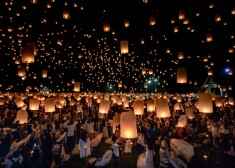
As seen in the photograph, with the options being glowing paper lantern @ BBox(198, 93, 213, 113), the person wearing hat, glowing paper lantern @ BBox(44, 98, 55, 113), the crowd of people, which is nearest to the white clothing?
the crowd of people

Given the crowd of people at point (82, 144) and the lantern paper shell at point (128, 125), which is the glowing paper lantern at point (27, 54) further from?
the lantern paper shell at point (128, 125)

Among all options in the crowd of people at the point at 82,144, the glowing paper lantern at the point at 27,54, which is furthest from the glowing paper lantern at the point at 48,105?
the glowing paper lantern at the point at 27,54

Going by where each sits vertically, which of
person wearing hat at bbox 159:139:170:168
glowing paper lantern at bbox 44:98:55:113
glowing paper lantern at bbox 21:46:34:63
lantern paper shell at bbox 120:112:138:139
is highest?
glowing paper lantern at bbox 21:46:34:63

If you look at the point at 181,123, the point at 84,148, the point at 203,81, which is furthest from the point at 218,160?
the point at 203,81

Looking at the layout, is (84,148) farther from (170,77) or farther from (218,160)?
(170,77)

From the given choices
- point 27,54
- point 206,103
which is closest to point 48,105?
point 27,54

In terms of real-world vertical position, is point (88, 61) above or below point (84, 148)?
above

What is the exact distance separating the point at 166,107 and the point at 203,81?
72.9ft

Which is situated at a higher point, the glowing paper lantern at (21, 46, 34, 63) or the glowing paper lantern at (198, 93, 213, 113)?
the glowing paper lantern at (21, 46, 34, 63)

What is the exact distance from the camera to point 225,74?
2236 centimetres

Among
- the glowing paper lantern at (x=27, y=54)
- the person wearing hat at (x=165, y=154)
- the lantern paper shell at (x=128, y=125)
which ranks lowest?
the person wearing hat at (x=165, y=154)

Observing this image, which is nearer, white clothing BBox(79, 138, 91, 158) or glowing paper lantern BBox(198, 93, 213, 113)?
white clothing BBox(79, 138, 91, 158)

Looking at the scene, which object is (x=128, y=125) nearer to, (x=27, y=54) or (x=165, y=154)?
(x=165, y=154)

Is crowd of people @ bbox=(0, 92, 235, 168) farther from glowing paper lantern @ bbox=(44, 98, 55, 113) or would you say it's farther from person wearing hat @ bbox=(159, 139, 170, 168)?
glowing paper lantern @ bbox=(44, 98, 55, 113)
